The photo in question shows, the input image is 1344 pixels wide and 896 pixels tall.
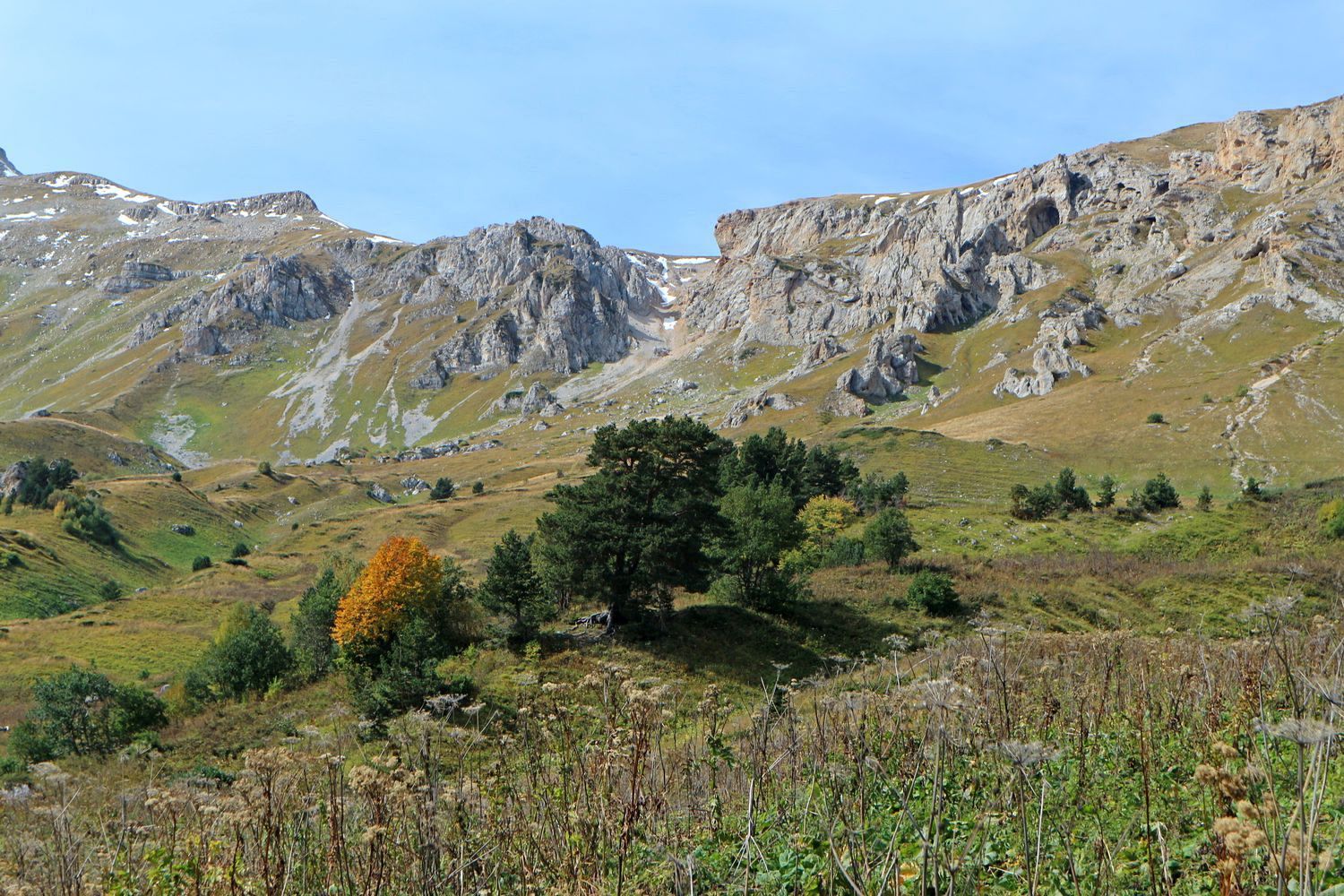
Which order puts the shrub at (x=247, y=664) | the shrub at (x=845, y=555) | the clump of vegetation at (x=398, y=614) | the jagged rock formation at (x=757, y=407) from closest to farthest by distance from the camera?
1. the clump of vegetation at (x=398, y=614)
2. the shrub at (x=247, y=664)
3. the shrub at (x=845, y=555)
4. the jagged rock formation at (x=757, y=407)

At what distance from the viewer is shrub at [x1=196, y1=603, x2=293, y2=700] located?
35875 millimetres

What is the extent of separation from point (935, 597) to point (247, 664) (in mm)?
32501

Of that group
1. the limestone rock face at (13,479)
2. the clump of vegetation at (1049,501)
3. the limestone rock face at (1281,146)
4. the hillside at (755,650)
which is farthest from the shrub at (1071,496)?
the limestone rock face at (1281,146)

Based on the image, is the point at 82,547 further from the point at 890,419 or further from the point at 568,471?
the point at 890,419

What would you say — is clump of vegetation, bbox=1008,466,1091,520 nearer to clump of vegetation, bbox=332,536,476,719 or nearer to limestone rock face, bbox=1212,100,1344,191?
clump of vegetation, bbox=332,536,476,719

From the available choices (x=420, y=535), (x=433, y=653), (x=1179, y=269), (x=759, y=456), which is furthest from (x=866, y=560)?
(x=1179, y=269)

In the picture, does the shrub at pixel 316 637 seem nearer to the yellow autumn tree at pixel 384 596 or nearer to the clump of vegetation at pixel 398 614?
the clump of vegetation at pixel 398 614

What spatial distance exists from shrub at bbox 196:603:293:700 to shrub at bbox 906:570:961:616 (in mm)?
30863

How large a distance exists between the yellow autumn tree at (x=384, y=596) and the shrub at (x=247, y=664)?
4.48m

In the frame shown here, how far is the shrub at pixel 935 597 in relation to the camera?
36500 mm

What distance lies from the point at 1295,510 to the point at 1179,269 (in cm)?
12539

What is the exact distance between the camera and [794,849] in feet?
17.5

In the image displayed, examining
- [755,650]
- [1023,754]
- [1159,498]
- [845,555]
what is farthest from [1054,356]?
[1023,754]

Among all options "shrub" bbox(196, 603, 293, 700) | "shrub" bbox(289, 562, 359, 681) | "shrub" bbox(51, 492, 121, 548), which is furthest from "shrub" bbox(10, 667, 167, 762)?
"shrub" bbox(51, 492, 121, 548)
